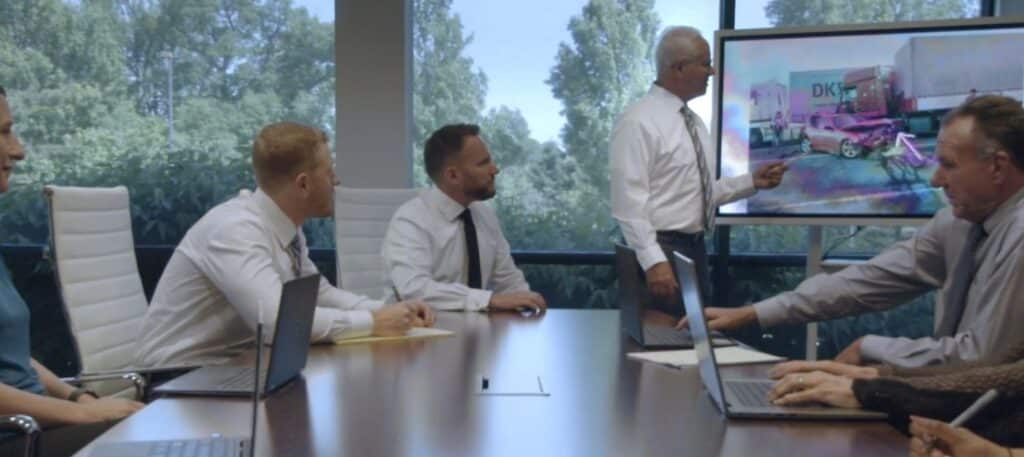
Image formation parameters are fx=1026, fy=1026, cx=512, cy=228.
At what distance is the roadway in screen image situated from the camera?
13.8 feet

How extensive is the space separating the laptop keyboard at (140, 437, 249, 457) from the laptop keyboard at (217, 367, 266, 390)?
1.18 ft

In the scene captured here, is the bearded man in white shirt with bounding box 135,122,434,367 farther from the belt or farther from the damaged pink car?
the damaged pink car

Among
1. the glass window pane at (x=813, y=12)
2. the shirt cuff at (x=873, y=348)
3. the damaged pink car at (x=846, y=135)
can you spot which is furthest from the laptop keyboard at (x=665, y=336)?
the glass window pane at (x=813, y=12)

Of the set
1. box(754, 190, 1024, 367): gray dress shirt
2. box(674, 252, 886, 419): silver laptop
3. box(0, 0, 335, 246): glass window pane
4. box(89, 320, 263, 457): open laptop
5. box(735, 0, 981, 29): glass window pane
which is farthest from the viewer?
box(0, 0, 335, 246): glass window pane

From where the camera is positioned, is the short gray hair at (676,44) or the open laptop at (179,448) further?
the short gray hair at (676,44)

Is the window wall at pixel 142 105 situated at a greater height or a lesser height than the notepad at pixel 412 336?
greater

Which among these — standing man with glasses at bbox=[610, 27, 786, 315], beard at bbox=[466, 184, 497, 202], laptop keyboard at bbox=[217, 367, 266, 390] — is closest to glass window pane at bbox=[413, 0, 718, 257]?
standing man with glasses at bbox=[610, 27, 786, 315]

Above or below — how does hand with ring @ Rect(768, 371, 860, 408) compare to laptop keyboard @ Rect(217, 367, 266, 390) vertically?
above

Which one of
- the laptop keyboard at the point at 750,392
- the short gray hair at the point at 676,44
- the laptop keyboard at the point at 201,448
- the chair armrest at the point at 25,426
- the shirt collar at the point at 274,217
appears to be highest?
the short gray hair at the point at 676,44

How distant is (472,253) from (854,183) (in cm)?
173

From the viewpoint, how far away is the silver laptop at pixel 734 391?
168 centimetres

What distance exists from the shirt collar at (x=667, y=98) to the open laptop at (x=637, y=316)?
4.49 ft

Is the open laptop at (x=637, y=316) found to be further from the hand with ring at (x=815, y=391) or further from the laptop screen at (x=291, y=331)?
the laptop screen at (x=291, y=331)

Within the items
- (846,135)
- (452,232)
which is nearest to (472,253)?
(452,232)
